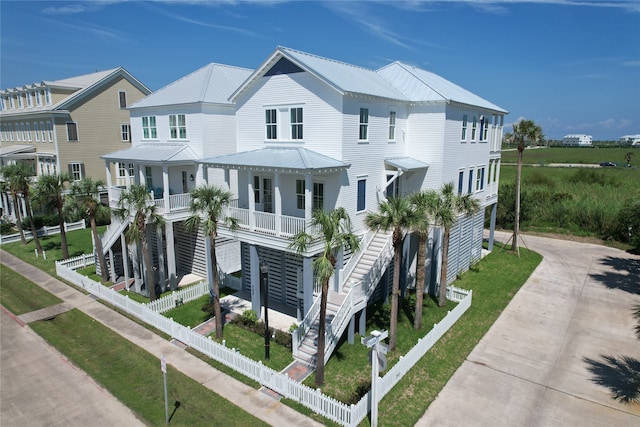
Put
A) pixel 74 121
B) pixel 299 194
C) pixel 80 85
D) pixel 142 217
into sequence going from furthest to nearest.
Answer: pixel 80 85 → pixel 74 121 → pixel 299 194 → pixel 142 217

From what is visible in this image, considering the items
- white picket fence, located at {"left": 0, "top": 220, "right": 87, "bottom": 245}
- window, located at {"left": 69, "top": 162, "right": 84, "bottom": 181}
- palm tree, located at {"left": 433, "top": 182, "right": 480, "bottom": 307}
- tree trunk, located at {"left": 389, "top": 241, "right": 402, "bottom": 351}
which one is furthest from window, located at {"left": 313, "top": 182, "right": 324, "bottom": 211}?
window, located at {"left": 69, "top": 162, "right": 84, "bottom": 181}

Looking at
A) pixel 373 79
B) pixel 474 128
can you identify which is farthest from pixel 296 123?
pixel 474 128

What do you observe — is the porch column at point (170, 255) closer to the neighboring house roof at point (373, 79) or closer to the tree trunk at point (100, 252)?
the tree trunk at point (100, 252)

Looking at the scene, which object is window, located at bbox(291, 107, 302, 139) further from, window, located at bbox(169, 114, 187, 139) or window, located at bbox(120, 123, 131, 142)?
window, located at bbox(120, 123, 131, 142)

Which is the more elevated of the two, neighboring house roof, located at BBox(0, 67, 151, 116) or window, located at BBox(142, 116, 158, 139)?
neighboring house roof, located at BBox(0, 67, 151, 116)

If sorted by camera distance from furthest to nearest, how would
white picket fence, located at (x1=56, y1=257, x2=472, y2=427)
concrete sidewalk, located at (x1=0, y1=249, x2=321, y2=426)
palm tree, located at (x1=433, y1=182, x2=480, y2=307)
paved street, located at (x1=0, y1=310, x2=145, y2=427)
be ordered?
palm tree, located at (x1=433, y1=182, x2=480, y2=307) < concrete sidewalk, located at (x1=0, y1=249, x2=321, y2=426) < paved street, located at (x1=0, y1=310, x2=145, y2=427) < white picket fence, located at (x1=56, y1=257, x2=472, y2=427)

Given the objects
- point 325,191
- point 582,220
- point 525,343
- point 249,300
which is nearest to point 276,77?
point 325,191

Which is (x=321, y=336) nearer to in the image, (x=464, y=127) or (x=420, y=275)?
(x=420, y=275)
